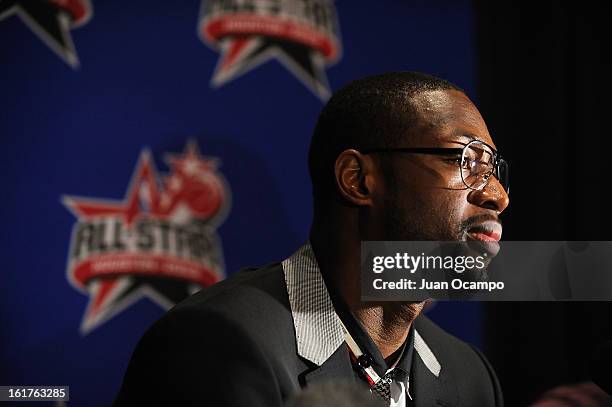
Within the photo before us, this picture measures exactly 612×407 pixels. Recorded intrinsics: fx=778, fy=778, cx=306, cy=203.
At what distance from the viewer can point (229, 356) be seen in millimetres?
944

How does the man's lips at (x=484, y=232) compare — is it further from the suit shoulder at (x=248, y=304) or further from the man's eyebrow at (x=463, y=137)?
the suit shoulder at (x=248, y=304)

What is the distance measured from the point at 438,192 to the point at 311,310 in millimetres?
239

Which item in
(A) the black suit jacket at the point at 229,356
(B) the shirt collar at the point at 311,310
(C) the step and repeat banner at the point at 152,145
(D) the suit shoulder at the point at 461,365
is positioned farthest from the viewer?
(C) the step and repeat banner at the point at 152,145

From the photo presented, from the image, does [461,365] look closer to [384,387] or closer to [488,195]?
[384,387]

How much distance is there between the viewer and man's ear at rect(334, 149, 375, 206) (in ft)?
3.62

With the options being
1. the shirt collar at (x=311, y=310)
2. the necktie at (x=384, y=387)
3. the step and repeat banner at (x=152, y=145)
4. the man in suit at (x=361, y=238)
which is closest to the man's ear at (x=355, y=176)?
the man in suit at (x=361, y=238)

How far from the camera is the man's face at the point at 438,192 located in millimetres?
1067

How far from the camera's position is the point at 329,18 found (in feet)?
6.06

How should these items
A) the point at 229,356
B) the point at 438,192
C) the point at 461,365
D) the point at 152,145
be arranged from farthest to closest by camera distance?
the point at 152,145, the point at 461,365, the point at 438,192, the point at 229,356

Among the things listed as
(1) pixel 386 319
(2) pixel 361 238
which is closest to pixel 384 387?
(1) pixel 386 319

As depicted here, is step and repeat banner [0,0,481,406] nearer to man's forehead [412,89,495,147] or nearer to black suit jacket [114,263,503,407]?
black suit jacket [114,263,503,407]

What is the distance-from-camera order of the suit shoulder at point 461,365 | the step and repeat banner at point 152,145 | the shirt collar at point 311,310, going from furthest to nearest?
the step and repeat banner at point 152,145
the suit shoulder at point 461,365
the shirt collar at point 311,310

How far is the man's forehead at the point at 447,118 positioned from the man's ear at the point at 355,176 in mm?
84

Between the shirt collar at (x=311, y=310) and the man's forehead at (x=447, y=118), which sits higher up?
the man's forehead at (x=447, y=118)
